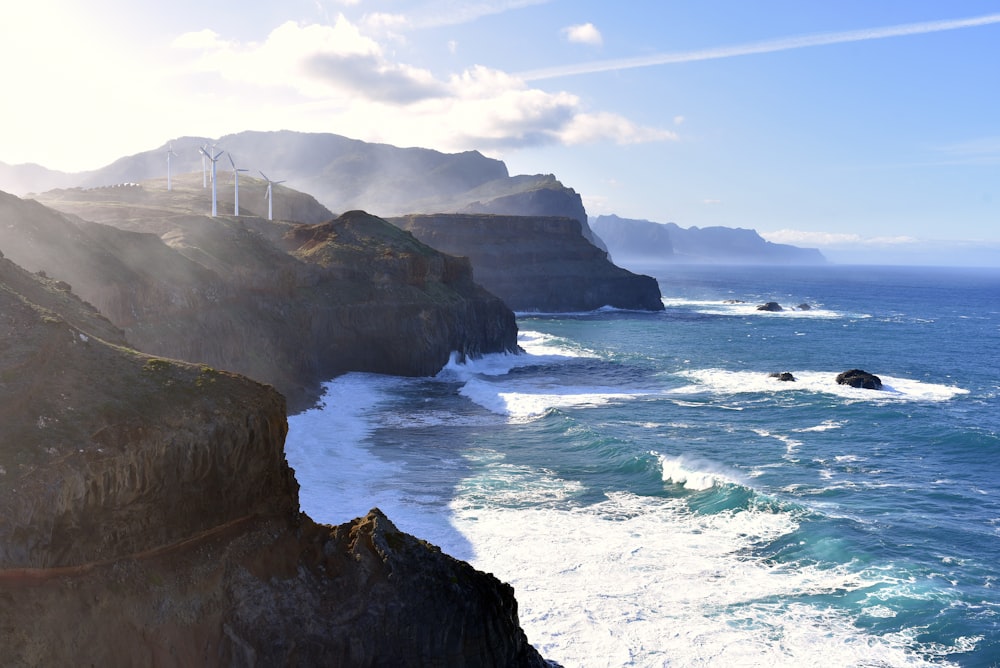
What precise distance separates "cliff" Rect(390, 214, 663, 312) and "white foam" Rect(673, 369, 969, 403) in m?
83.6

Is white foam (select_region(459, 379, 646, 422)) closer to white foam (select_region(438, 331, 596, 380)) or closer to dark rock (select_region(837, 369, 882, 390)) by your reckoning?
white foam (select_region(438, 331, 596, 380))

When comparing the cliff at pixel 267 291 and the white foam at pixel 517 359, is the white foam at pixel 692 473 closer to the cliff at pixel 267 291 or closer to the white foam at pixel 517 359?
the cliff at pixel 267 291

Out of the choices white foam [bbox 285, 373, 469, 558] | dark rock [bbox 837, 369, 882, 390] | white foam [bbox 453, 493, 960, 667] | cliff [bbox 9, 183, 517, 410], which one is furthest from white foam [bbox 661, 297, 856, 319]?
white foam [bbox 453, 493, 960, 667]

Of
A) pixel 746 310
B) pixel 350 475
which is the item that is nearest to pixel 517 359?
pixel 350 475

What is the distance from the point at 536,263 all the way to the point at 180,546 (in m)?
152

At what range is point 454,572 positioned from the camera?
59.8 ft

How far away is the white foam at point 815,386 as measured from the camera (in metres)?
66.4

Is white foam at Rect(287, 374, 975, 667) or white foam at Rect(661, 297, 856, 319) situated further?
white foam at Rect(661, 297, 856, 319)

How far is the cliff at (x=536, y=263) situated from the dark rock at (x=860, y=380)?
89.1 meters

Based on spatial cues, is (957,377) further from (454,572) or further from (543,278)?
(543,278)

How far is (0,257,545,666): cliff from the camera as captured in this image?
558 inches

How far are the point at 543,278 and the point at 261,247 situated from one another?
96085 mm

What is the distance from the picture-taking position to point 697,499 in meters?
37.6

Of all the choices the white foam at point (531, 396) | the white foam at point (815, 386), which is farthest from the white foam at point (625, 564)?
the white foam at point (815, 386)
